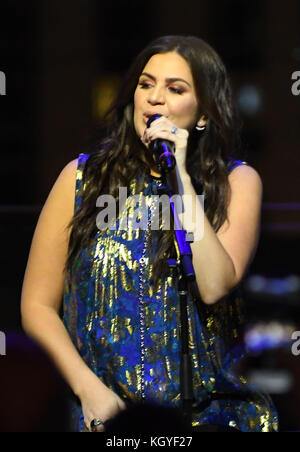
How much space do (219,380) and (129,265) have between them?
1.17ft

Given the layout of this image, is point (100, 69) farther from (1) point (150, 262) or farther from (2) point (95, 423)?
(2) point (95, 423)

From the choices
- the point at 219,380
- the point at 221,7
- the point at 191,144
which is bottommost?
the point at 219,380

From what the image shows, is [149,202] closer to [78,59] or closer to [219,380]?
[219,380]

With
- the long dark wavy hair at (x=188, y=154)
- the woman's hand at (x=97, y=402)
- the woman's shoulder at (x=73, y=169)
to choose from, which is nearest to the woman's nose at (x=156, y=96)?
the long dark wavy hair at (x=188, y=154)

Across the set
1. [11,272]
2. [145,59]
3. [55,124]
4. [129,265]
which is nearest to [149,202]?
[129,265]

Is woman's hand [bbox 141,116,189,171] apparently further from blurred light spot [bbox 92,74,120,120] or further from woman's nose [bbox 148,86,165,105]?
blurred light spot [bbox 92,74,120,120]

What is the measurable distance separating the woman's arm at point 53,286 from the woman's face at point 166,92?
0.25 metres

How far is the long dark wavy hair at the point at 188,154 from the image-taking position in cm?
203

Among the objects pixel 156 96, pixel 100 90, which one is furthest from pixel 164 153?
pixel 100 90

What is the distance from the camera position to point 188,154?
2.22m

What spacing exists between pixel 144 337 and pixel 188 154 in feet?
1.82

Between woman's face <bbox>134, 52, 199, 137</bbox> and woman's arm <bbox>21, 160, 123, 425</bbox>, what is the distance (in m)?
0.25

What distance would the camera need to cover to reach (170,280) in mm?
1982
